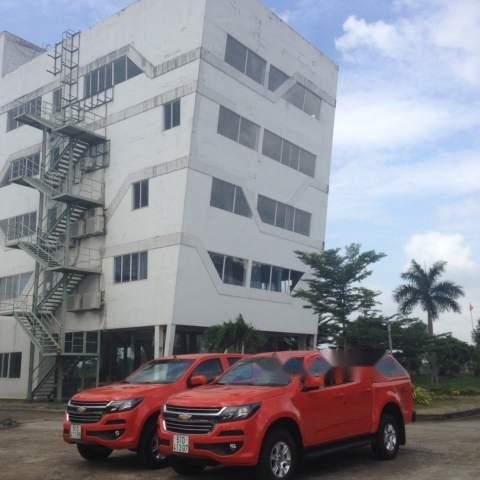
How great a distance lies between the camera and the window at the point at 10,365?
36.6 m

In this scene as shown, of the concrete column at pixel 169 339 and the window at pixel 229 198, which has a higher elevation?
the window at pixel 229 198

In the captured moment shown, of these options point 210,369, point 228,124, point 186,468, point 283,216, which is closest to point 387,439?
point 210,369

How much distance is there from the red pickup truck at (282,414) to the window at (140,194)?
71.4 ft

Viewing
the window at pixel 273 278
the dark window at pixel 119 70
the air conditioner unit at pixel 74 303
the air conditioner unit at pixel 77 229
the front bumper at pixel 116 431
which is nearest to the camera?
the front bumper at pixel 116 431

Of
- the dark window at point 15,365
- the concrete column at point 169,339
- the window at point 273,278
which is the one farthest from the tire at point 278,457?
the dark window at point 15,365

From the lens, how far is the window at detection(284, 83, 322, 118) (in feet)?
119

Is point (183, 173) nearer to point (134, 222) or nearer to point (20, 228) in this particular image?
point (134, 222)

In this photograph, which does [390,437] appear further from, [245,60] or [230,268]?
[245,60]

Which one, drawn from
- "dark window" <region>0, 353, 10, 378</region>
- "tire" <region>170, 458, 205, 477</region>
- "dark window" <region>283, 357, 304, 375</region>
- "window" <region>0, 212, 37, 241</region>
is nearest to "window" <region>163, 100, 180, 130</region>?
"window" <region>0, 212, 37, 241</region>

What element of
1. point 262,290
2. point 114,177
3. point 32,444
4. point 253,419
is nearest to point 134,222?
point 114,177

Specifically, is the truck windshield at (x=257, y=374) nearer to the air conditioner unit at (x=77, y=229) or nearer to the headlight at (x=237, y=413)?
the headlight at (x=237, y=413)

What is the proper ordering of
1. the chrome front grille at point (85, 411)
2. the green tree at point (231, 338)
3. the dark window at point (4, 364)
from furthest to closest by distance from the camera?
the dark window at point (4, 364), the green tree at point (231, 338), the chrome front grille at point (85, 411)

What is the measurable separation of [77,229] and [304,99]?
1484cm

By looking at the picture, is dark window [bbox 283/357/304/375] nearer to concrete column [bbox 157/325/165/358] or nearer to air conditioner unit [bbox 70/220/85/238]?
concrete column [bbox 157/325/165/358]
